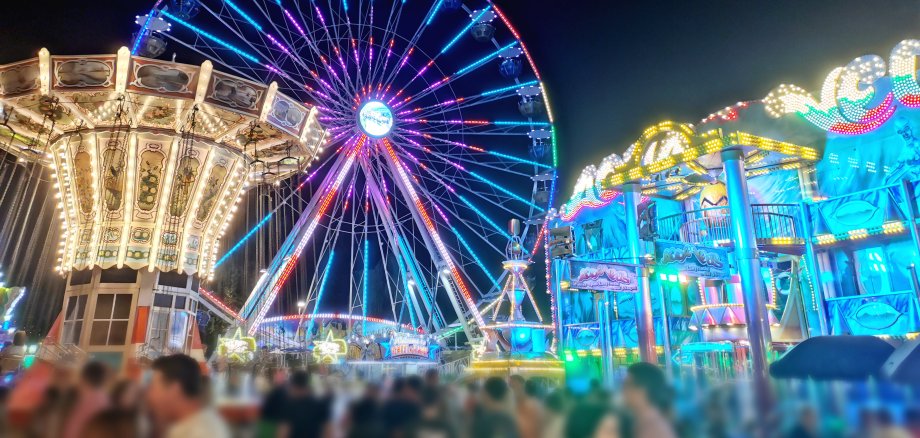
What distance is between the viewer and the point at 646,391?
210 centimetres

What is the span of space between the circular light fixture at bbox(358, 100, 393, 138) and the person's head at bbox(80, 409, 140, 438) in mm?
19520

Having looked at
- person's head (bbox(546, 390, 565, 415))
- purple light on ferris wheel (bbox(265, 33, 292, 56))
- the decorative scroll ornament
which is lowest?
person's head (bbox(546, 390, 565, 415))

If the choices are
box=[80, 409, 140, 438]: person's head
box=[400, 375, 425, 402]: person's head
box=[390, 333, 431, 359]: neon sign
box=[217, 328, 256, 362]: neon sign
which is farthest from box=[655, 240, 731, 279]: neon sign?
box=[390, 333, 431, 359]: neon sign

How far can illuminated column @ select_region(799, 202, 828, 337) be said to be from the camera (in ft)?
45.8

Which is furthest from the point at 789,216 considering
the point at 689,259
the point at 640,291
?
the point at 640,291

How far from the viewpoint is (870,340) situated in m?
7.53

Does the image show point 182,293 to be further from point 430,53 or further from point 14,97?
point 430,53

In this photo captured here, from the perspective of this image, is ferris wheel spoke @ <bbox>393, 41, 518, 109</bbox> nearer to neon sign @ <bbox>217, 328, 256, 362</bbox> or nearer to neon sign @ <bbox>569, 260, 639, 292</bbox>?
neon sign @ <bbox>217, 328, 256, 362</bbox>

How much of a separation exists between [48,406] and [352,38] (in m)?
20.4

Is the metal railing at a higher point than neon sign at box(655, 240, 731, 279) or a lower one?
higher

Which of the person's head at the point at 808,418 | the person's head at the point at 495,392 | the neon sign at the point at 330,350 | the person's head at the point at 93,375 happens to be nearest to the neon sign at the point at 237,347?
the neon sign at the point at 330,350

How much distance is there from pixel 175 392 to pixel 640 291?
1343 centimetres

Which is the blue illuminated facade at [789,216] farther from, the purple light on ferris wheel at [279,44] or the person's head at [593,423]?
the purple light on ferris wheel at [279,44]

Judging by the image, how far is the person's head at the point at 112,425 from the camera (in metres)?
1.74
